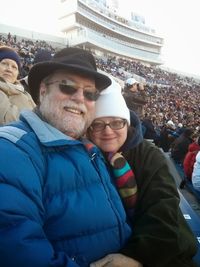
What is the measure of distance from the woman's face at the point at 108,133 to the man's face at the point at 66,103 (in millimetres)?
152

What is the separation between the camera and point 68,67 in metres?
1.81

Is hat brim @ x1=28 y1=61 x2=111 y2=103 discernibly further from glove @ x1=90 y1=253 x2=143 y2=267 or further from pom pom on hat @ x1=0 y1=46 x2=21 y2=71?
→ pom pom on hat @ x1=0 y1=46 x2=21 y2=71

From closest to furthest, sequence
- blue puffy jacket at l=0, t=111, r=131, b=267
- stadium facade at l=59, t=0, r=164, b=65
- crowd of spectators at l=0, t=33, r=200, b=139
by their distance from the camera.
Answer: blue puffy jacket at l=0, t=111, r=131, b=267
crowd of spectators at l=0, t=33, r=200, b=139
stadium facade at l=59, t=0, r=164, b=65

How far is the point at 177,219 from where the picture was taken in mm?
1909

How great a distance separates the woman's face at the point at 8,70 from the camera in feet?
10.7

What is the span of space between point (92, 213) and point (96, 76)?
0.85 m

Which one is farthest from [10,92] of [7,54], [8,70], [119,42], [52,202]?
[119,42]

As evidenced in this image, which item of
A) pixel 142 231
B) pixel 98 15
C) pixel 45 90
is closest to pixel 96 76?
pixel 45 90

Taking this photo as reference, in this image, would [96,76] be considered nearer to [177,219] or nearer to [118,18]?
[177,219]

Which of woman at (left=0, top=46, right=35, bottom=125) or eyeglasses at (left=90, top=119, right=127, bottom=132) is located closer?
eyeglasses at (left=90, top=119, right=127, bottom=132)

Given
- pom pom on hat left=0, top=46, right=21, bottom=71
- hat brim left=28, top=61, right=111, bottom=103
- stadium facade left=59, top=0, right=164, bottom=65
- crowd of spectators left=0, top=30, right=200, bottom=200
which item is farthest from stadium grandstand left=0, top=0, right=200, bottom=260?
hat brim left=28, top=61, right=111, bottom=103

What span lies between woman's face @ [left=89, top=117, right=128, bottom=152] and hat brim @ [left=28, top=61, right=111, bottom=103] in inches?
9.3

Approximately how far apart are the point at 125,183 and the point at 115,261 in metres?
0.46

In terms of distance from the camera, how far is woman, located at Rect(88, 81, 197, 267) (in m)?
1.76
